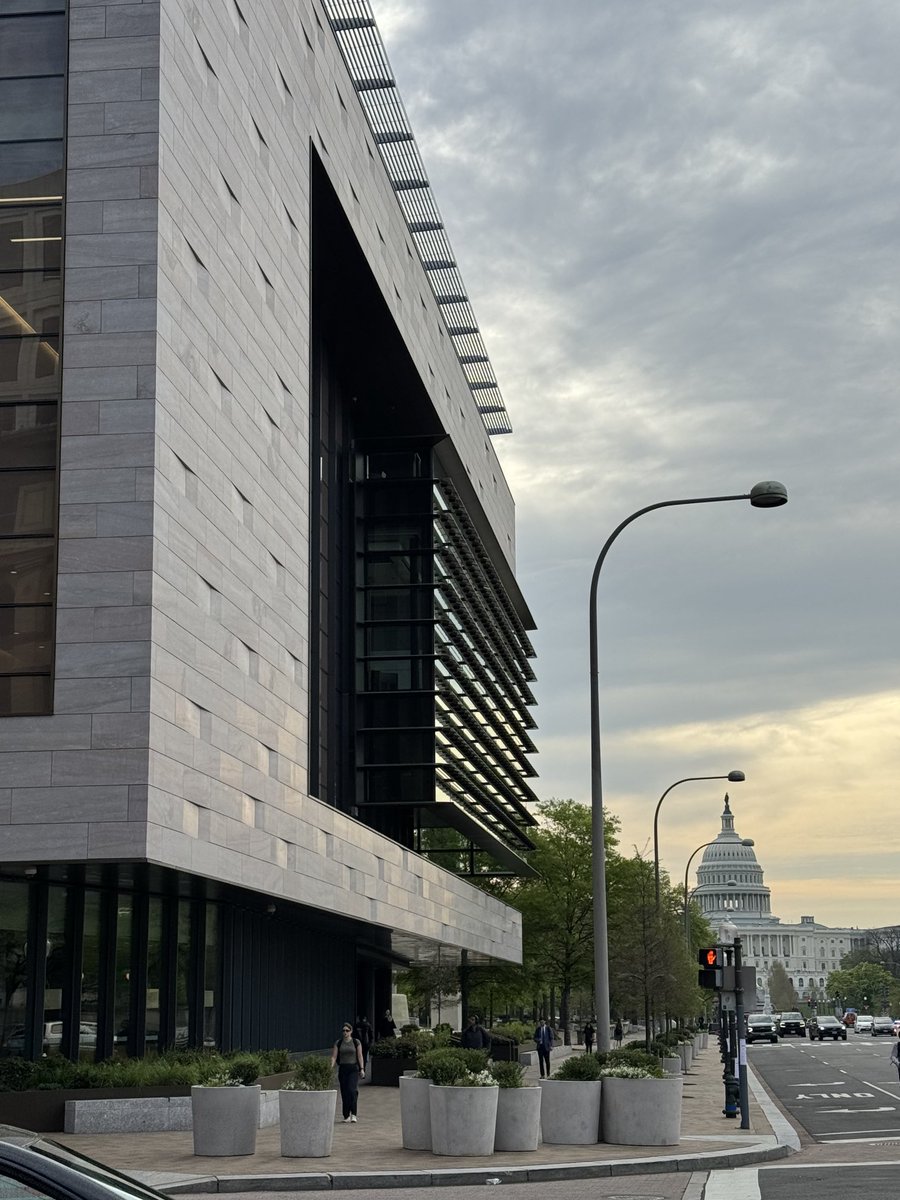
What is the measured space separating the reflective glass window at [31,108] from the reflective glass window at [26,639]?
338 inches

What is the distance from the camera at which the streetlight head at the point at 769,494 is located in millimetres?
24203

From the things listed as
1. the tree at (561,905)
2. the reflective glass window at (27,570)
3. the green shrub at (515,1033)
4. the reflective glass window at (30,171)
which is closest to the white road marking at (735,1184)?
the reflective glass window at (27,570)

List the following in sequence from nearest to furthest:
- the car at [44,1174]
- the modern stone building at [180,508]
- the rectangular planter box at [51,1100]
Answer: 1. the car at [44,1174]
2. the rectangular planter box at [51,1100]
3. the modern stone building at [180,508]

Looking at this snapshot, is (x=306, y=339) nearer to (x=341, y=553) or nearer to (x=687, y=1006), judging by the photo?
(x=341, y=553)

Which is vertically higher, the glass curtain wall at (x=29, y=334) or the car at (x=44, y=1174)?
the glass curtain wall at (x=29, y=334)

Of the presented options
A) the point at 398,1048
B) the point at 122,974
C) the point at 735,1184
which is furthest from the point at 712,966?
the point at 398,1048

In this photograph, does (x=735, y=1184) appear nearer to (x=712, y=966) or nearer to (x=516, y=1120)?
(x=516, y=1120)

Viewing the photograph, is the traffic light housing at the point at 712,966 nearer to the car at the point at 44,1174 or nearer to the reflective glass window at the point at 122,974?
the reflective glass window at the point at 122,974

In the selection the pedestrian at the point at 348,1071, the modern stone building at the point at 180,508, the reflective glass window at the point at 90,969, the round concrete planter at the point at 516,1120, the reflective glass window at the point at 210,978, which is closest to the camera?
the round concrete planter at the point at 516,1120

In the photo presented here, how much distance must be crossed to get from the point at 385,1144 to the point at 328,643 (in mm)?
26666

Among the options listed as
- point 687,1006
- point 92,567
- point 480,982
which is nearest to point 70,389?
point 92,567

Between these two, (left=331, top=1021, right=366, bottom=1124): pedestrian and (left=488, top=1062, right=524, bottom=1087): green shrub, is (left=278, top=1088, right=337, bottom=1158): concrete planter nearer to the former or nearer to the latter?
(left=488, top=1062, right=524, bottom=1087): green shrub

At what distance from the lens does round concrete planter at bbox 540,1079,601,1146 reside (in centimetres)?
2220

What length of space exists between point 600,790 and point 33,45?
16.6 metres
